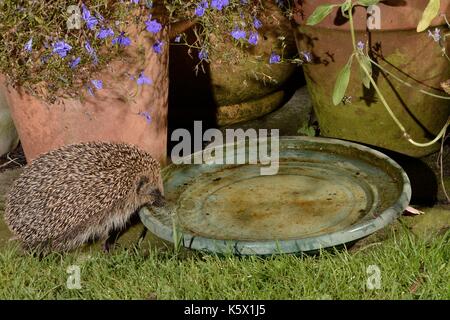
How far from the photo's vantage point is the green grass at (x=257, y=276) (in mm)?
3326

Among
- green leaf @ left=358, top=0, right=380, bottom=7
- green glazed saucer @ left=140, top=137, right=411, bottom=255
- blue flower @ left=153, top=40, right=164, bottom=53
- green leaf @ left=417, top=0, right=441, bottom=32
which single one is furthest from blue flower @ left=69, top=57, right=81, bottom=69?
green leaf @ left=417, top=0, right=441, bottom=32

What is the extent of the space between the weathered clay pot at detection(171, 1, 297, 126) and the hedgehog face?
77 cm

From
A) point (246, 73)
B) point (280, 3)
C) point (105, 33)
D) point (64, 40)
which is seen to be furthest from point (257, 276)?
point (246, 73)

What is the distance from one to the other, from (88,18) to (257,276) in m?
1.39

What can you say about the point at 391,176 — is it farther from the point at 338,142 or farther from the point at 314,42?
the point at 314,42

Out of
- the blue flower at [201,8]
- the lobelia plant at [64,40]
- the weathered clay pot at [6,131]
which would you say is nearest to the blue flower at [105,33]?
the lobelia plant at [64,40]

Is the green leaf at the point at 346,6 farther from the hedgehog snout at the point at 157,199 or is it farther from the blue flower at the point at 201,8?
the hedgehog snout at the point at 157,199

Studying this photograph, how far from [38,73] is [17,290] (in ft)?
3.60

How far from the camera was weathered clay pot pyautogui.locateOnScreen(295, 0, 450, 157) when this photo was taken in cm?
416

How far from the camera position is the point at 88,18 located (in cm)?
375

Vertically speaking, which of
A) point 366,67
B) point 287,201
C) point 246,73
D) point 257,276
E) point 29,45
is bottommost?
point 257,276

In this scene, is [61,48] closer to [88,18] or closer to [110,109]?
[88,18]

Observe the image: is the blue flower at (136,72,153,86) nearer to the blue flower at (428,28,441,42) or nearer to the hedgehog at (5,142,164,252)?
the hedgehog at (5,142,164,252)

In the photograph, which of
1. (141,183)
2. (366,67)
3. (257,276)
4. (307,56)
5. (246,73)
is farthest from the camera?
(246,73)
